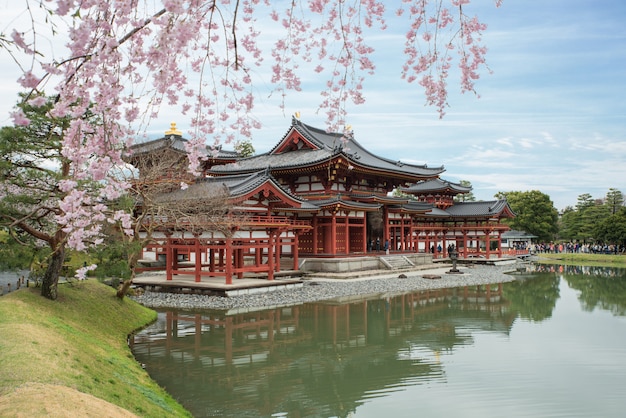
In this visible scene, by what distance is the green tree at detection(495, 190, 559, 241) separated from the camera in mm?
54688

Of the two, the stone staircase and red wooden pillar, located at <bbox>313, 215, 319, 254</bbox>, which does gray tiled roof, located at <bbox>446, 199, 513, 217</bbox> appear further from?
red wooden pillar, located at <bbox>313, 215, 319, 254</bbox>

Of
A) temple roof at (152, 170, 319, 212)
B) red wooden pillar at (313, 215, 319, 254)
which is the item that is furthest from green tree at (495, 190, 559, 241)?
temple roof at (152, 170, 319, 212)

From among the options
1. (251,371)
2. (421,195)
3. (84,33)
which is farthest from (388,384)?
(421,195)

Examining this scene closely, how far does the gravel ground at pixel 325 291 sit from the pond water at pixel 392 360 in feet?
3.43

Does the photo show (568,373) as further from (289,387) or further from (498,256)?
(498,256)

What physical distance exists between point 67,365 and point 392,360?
639cm

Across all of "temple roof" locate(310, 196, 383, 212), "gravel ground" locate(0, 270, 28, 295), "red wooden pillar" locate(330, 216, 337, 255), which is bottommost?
"gravel ground" locate(0, 270, 28, 295)

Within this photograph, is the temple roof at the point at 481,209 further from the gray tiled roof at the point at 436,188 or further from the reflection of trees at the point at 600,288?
the reflection of trees at the point at 600,288

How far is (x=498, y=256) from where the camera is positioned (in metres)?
39.8

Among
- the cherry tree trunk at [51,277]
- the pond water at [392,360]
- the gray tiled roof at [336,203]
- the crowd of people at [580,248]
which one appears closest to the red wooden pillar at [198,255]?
the pond water at [392,360]

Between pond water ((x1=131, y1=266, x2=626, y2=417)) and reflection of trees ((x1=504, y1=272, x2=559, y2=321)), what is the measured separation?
224 mm

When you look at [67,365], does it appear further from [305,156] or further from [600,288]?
[600,288]

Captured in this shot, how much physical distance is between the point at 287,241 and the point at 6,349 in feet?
60.1

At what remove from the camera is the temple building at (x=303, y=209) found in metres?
19.4
